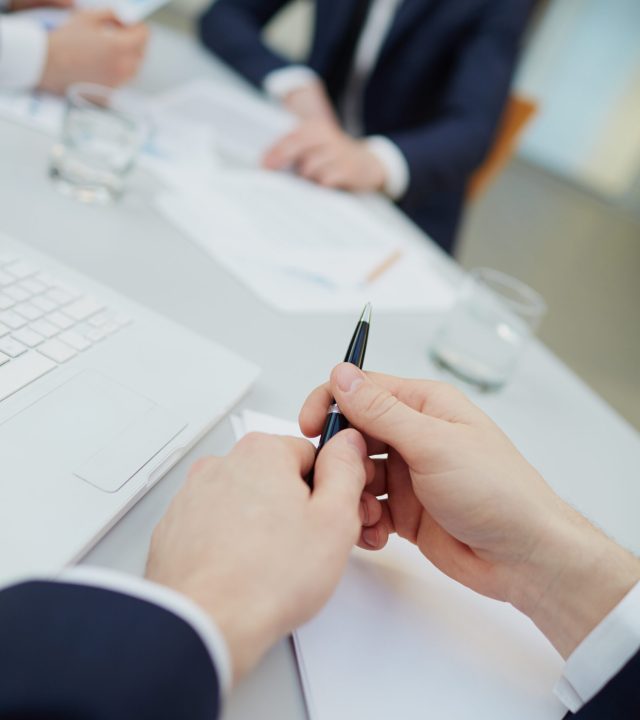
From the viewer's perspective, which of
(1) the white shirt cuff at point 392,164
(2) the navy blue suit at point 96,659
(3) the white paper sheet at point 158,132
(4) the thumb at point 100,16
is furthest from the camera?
(1) the white shirt cuff at point 392,164

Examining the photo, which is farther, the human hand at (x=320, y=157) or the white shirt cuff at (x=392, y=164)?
the white shirt cuff at (x=392, y=164)

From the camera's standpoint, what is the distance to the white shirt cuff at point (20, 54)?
2.67 ft

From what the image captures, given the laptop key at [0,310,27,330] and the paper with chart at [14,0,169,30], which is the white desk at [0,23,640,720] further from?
the paper with chart at [14,0,169,30]

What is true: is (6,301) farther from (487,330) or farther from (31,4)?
(31,4)

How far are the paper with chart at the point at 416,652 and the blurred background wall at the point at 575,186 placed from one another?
7.41 feet

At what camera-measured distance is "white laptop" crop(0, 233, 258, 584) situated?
0.33 meters

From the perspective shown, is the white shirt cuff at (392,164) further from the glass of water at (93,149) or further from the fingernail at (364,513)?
the fingernail at (364,513)

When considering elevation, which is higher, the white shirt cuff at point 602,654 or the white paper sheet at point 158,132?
the white shirt cuff at point 602,654

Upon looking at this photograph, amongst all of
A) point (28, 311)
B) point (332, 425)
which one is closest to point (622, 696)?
point (332, 425)

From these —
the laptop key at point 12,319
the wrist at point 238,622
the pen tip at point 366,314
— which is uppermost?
the pen tip at point 366,314

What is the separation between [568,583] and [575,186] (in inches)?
179

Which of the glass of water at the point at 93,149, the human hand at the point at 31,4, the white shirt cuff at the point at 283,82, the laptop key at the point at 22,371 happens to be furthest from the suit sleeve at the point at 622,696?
the human hand at the point at 31,4

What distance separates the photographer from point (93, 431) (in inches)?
15.4

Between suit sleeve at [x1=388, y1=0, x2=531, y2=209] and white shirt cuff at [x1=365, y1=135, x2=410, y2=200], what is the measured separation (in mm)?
94
